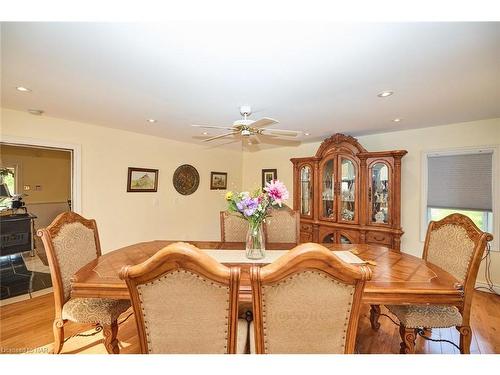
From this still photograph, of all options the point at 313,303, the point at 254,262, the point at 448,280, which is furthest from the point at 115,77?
the point at 448,280

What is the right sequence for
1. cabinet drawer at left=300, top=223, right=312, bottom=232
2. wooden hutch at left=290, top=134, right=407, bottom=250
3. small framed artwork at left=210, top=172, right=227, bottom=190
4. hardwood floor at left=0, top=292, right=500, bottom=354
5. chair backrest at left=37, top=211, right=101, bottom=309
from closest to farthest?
A: chair backrest at left=37, top=211, right=101, bottom=309, hardwood floor at left=0, top=292, right=500, bottom=354, wooden hutch at left=290, top=134, right=407, bottom=250, cabinet drawer at left=300, top=223, right=312, bottom=232, small framed artwork at left=210, top=172, right=227, bottom=190

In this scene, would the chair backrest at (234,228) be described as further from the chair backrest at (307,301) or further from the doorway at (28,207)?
the doorway at (28,207)

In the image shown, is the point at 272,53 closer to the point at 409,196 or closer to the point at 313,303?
the point at 313,303

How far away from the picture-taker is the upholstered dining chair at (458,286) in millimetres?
1502

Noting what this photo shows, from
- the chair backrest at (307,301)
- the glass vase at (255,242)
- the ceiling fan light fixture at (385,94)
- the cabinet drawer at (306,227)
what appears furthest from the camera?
the cabinet drawer at (306,227)

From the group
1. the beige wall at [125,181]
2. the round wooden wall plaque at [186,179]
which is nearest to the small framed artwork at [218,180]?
the beige wall at [125,181]

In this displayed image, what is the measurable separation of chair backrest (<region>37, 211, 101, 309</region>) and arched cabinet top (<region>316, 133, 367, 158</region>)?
3198mm

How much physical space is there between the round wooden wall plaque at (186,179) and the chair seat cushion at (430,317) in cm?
365

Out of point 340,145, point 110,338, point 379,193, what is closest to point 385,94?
point 340,145

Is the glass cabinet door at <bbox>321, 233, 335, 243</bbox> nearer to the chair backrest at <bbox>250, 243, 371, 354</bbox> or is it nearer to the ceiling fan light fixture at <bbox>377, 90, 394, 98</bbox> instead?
the ceiling fan light fixture at <bbox>377, 90, 394, 98</bbox>

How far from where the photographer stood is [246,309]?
1.86 m

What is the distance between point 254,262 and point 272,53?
141 cm

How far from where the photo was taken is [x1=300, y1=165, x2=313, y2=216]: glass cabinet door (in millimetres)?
3959

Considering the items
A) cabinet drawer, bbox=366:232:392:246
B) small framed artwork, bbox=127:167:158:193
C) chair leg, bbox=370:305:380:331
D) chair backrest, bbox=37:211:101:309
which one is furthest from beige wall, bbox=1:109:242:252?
chair leg, bbox=370:305:380:331
